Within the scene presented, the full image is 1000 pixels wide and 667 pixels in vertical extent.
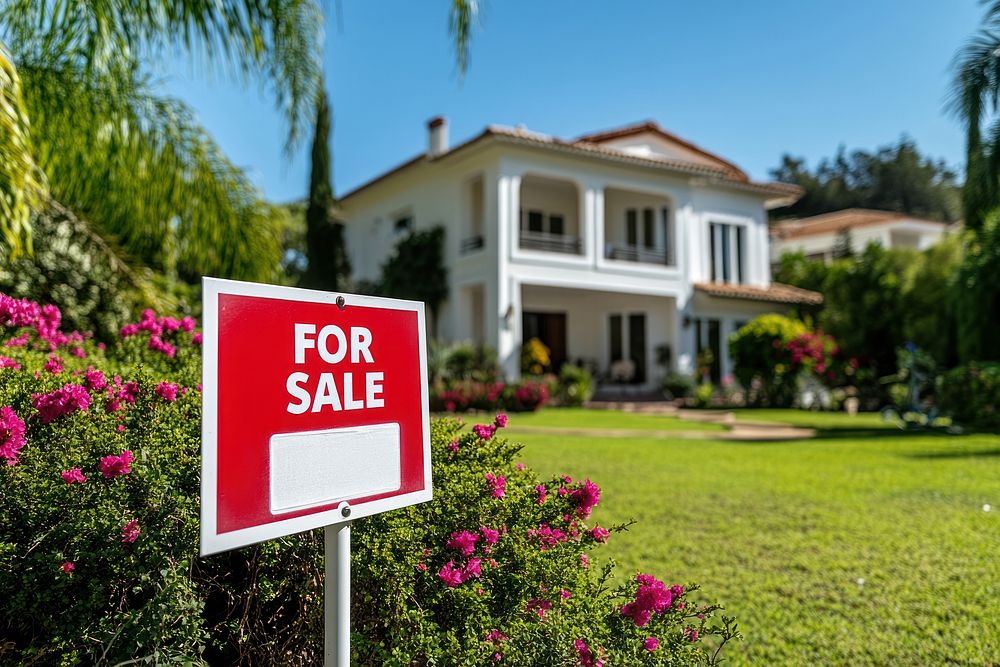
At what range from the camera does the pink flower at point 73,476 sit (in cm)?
184

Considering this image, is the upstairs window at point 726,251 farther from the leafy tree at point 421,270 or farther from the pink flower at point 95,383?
the pink flower at point 95,383

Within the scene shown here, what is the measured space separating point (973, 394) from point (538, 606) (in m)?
13.0

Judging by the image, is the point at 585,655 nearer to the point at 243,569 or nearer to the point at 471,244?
the point at 243,569

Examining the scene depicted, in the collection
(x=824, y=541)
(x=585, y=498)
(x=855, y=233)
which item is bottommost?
(x=824, y=541)

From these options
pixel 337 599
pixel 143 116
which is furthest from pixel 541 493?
pixel 143 116

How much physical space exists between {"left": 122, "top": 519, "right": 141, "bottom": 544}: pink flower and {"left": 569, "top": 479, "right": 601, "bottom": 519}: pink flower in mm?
1338

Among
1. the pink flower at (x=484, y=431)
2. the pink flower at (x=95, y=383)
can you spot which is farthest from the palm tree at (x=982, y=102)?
the pink flower at (x=95, y=383)

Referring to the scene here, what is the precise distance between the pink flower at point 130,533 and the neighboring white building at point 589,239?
53.6 feet

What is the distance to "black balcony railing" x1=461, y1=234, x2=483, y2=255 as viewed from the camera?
803 inches

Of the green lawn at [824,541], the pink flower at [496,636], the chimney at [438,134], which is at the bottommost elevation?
the green lawn at [824,541]

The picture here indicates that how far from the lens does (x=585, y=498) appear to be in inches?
93.0

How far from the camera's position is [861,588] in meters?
3.95

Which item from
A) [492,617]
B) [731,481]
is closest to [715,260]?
[731,481]

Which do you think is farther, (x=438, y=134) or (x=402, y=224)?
(x=402, y=224)
